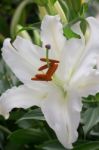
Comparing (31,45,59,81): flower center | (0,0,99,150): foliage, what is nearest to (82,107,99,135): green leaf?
(0,0,99,150): foliage

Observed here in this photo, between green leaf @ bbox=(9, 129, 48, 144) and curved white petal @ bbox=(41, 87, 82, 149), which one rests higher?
curved white petal @ bbox=(41, 87, 82, 149)

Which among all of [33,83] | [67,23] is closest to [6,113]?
[33,83]

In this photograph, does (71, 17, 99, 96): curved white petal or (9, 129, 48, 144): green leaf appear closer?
(71, 17, 99, 96): curved white petal

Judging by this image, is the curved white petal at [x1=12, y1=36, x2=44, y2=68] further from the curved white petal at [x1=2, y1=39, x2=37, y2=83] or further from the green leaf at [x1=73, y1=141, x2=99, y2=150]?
the green leaf at [x1=73, y1=141, x2=99, y2=150]

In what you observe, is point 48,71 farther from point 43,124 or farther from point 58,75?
point 43,124

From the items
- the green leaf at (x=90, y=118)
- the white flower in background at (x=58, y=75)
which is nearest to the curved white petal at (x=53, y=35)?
the white flower in background at (x=58, y=75)

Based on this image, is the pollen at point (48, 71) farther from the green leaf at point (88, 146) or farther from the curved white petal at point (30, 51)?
the green leaf at point (88, 146)

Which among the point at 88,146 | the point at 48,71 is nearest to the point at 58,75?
the point at 48,71
